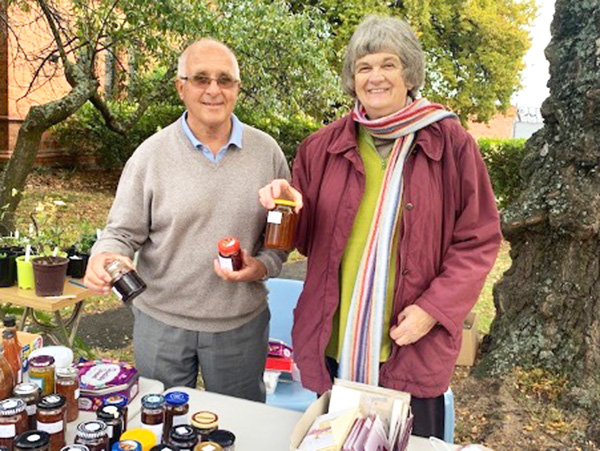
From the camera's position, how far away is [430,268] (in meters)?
1.94

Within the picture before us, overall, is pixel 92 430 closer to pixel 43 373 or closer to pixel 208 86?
pixel 43 373

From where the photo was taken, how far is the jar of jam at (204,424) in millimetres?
1455

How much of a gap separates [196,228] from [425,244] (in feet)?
2.62

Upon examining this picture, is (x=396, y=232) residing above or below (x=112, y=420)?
above

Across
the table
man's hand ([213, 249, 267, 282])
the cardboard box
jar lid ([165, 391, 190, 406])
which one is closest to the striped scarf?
man's hand ([213, 249, 267, 282])

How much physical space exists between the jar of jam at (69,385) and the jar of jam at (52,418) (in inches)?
7.6

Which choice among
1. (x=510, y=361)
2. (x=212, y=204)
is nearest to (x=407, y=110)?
(x=212, y=204)

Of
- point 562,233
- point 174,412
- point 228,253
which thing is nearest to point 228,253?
point 228,253

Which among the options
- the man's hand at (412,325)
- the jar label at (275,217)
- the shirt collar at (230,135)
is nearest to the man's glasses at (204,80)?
the shirt collar at (230,135)

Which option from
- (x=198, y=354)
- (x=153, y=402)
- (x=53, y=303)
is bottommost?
(x=53, y=303)

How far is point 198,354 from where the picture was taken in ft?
7.41

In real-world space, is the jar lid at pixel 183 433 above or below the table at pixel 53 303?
above

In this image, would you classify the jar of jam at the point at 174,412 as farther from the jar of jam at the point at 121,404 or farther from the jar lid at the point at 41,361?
the jar lid at the point at 41,361

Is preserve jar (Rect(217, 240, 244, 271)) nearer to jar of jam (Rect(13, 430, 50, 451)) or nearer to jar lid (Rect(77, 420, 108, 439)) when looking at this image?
jar lid (Rect(77, 420, 108, 439))
